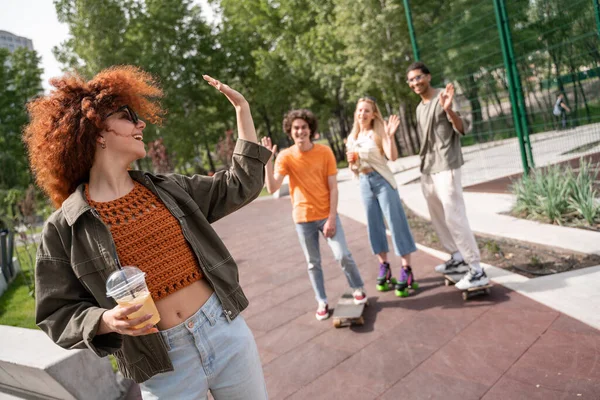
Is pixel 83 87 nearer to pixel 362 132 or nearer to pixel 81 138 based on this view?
pixel 81 138

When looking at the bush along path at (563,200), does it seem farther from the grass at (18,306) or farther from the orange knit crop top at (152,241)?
the grass at (18,306)

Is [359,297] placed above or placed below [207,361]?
below

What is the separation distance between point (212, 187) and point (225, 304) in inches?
21.1

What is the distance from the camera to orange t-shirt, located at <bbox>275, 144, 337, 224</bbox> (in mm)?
4414

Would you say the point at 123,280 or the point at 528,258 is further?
the point at 528,258

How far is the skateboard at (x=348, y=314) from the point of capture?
→ 13.6 feet

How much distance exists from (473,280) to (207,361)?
3017mm

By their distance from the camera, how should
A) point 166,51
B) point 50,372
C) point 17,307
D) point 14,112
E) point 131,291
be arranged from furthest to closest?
point 14,112
point 166,51
point 17,307
point 50,372
point 131,291

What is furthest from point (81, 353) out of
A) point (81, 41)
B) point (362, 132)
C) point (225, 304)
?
point (81, 41)

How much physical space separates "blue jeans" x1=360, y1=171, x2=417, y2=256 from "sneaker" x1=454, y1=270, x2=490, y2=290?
689 millimetres

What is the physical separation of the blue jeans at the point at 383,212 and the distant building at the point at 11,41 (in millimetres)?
3371

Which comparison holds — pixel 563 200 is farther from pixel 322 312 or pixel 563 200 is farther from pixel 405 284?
pixel 322 312

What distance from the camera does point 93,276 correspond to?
1756 mm

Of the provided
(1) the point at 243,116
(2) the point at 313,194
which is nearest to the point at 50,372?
(1) the point at 243,116
